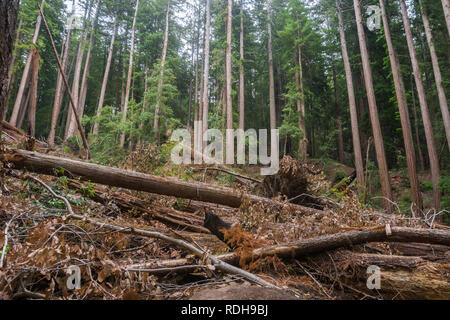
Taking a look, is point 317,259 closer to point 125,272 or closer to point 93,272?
point 125,272

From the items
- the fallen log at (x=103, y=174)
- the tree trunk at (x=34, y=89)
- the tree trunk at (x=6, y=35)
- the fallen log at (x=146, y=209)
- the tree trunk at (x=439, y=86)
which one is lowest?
the fallen log at (x=146, y=209)

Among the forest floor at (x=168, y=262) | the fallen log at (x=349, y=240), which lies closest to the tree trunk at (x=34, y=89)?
the forest floor at (x=168, y=262)

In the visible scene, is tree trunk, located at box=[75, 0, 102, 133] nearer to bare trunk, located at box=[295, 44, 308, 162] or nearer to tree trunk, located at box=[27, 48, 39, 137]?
tree trunk, located at box=[27, 48, 39, 137]

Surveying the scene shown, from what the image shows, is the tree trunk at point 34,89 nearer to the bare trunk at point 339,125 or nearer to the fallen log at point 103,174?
the fallen log at point 103,174

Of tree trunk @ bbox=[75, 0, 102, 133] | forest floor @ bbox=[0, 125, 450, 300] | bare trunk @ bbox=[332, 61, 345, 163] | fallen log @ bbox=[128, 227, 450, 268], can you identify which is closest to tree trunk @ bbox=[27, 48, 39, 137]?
forest floor @ bbox=[0, 125, 450, 300]

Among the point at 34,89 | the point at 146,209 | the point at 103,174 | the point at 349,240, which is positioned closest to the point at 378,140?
the point at 349,240

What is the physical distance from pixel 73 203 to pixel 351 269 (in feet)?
13.5

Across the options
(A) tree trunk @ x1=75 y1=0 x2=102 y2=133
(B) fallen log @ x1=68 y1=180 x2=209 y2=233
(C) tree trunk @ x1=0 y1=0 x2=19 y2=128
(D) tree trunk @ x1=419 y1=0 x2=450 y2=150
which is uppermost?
(A) tree trunk @ x1=75 y1=0 x2=102 y2=133

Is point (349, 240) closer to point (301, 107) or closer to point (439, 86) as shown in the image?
point (439, 86)

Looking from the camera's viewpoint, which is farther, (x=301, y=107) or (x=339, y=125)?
(x=339, y=125)

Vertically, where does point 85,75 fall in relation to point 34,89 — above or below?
above

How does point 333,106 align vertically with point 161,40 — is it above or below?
below
